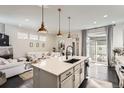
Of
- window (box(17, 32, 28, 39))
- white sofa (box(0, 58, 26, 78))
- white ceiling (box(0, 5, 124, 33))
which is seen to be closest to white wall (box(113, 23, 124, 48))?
white ceiling (box(0, 5, 124, 33))

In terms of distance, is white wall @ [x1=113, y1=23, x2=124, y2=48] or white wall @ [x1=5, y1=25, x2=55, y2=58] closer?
white wall @ [x1=113, y1=23, x2=124, y2=48]

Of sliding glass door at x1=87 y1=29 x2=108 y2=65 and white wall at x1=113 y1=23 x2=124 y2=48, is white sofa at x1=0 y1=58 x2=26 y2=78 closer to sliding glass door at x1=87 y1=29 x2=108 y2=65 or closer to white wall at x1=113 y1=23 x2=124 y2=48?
sliding glass door at x1=87 y1=29 x2=108 y2=65

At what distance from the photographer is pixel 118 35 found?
5359 millimetres

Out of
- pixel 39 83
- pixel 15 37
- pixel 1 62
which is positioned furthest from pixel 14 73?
pixel 15 37

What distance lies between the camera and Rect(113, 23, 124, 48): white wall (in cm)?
521

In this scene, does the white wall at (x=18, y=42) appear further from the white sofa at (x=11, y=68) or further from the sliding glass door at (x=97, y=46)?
the sliding glass door at (x=97, y=46)

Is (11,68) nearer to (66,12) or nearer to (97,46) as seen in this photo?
(66,12)

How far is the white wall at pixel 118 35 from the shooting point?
521 centimetres

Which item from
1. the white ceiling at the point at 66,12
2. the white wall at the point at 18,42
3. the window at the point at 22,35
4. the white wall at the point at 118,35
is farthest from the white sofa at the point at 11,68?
the white wall at the point at 118,35
